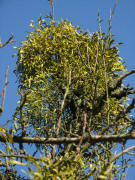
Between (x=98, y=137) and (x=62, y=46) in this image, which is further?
(x=62, y=46)

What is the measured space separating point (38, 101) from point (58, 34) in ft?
3.89


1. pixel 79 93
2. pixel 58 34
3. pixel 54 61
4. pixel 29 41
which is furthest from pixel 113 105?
pixel 29 41

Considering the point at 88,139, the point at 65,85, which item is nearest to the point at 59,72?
the point at 65,85

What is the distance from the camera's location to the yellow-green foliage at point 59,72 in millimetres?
3402

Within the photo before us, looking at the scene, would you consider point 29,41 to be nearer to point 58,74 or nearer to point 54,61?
point 54,61

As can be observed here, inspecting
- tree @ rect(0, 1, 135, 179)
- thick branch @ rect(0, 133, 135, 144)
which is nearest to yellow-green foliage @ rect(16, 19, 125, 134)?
tree @ rect(0, 1, 135, 179)

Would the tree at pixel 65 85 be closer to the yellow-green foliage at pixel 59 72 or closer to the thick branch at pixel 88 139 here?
the yellow-green foliage at pixel 59 72

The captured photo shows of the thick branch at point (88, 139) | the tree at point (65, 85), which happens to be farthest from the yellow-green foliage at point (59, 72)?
the thick branch at point (88, 139)

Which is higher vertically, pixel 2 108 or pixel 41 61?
pixel 41 61

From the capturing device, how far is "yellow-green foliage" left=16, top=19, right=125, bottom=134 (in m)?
3.40

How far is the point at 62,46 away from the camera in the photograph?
392 centimetres

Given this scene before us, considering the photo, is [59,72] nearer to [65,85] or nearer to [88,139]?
[65,85]

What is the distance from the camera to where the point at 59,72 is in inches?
152

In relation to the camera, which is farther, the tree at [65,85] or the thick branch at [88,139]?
the tree at [65,85]
